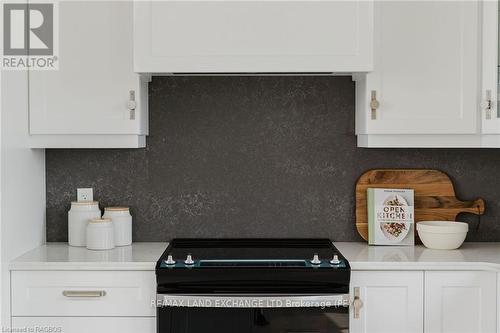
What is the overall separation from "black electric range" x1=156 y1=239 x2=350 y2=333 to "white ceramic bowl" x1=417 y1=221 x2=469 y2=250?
23.1 inches

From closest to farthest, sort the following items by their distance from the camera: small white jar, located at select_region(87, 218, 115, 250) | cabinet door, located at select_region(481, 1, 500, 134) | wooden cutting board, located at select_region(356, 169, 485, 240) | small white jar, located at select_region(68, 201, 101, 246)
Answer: cabinet door, located at select_region(481, 1, 500, 134)
small white jar, located at select_region(87, 218, 115, 250)
small white jar, located at select_region(68, 201, 101, 246)
wooden cutting board, located at select_region(356, 169, 485, 240)

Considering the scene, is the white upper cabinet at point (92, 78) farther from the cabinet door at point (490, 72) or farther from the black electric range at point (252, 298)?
the cabinet door at point (490, 72)

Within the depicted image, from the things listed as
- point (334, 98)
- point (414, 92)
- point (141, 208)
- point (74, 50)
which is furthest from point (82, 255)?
point (414, 92)

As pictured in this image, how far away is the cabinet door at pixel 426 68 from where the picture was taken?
2.99 m

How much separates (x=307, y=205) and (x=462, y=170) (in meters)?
0.74

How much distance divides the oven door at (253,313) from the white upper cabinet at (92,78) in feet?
2.52

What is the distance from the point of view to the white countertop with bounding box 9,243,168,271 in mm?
2814

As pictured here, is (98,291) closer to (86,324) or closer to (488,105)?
(86,324)

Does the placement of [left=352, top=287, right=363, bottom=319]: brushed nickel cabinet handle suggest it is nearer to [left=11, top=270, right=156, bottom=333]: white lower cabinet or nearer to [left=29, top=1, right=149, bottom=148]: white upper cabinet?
[left=11, top=270, right=156, bottom=333]: white lower cabinet

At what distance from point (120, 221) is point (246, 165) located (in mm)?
627

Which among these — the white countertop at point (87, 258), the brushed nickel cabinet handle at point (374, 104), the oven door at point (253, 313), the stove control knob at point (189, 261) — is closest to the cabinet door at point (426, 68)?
the brushed nickel cabinet handle at point (374, 104)

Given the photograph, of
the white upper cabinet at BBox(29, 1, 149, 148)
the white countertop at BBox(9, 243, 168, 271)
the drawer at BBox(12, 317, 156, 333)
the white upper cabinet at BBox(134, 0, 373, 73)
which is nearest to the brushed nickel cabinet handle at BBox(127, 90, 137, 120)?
the white upper cabinet at BBox(29, 1, 149, 148)

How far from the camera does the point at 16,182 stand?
2932 millimetres

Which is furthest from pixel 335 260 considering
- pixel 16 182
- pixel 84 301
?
pixel 16 182
